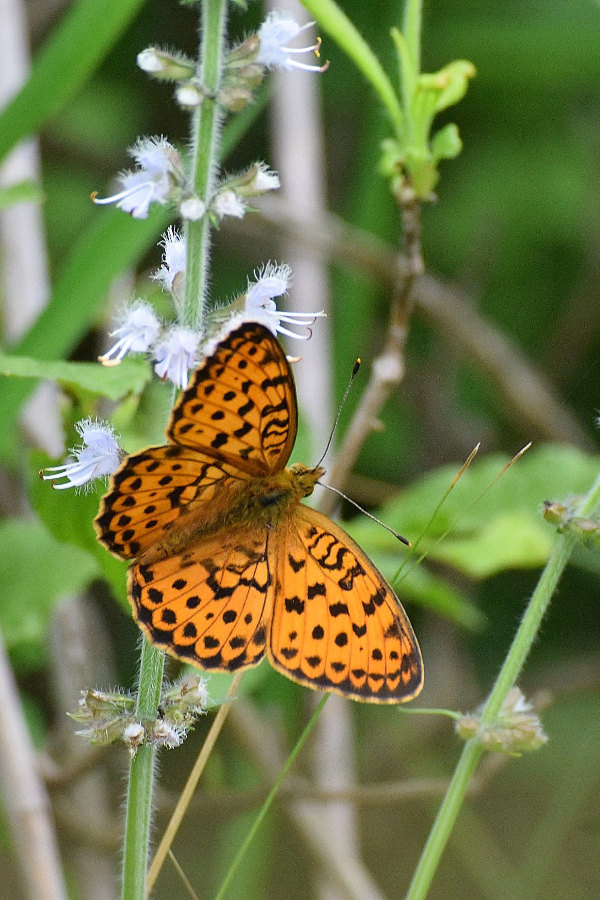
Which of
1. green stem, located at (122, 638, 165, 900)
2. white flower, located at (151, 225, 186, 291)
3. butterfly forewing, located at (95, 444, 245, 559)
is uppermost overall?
white flower, located at (151, 225, 186, 291)

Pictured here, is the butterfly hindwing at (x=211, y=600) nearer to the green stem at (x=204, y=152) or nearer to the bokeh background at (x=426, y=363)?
the green stem at (x=204, y=152)

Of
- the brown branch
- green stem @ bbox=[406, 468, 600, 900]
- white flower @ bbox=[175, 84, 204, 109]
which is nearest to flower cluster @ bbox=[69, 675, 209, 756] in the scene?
green stem @ bbox=[406, 468, 600, 900]

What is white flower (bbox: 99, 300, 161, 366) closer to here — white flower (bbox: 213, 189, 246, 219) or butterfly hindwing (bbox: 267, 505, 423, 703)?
white flower (bbox: 213, 189, 246, 219)

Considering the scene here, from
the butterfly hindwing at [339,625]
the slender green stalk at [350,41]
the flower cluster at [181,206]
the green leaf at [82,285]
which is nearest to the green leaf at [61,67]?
the green leaf at [82,285]

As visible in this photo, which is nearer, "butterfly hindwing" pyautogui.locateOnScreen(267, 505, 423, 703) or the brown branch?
"butterfly hindwing" pyautogui.locateOnScreen(267, 505, 423, 703)

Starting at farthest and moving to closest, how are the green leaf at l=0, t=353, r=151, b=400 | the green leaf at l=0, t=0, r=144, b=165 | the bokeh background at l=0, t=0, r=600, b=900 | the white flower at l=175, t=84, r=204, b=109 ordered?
the bokeh background at l=0, t=0, r=600, b=900, the green leaf at l=0, t=0, r=144, b=165, the green leaf at l=0, t=353, r=151, b=400, the white flower at l=175, t=84, r=204, b=109

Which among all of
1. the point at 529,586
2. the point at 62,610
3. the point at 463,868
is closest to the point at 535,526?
the point at 62,610

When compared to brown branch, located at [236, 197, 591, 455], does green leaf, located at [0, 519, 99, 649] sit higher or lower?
lower

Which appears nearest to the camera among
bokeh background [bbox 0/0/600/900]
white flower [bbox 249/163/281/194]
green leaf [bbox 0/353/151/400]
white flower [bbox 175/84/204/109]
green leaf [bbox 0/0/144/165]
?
white flower [bbox 175/84/204/109]
